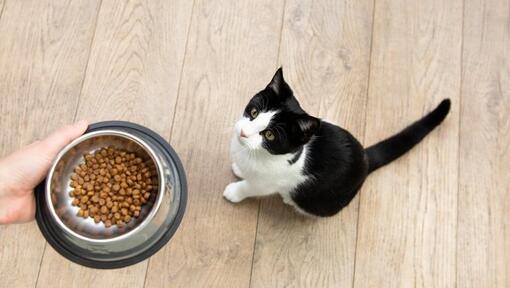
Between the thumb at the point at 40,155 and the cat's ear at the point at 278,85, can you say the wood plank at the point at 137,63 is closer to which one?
the thumb at the point at 40,155

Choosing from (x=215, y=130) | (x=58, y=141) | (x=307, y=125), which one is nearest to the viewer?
(x=307, y=125)

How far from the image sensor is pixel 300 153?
1153 millimetres

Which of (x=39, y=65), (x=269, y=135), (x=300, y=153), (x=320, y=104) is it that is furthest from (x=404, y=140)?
(x=39, y=65)

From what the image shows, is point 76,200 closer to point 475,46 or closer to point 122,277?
point 122,277

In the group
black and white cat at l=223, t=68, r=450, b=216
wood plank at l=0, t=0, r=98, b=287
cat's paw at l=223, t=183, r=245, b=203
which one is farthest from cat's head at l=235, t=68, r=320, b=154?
wood plank at l=0, t=0, r=98, b=287

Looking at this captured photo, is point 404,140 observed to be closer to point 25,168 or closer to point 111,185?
point 111,185

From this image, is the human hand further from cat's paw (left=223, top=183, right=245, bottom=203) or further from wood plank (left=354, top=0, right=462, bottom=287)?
wood plank (left=354, top=0, right=462, bottom=287)

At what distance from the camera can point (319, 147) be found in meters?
1.18

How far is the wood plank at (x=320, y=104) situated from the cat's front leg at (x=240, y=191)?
84 mm

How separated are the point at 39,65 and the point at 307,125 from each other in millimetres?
915

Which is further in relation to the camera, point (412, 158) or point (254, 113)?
point (412, 158)

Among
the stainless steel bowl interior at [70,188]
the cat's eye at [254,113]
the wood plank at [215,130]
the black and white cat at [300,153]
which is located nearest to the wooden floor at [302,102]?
the wood plank at [215,130]

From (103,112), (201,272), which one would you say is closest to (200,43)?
(103,112)

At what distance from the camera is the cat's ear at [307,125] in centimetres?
100
